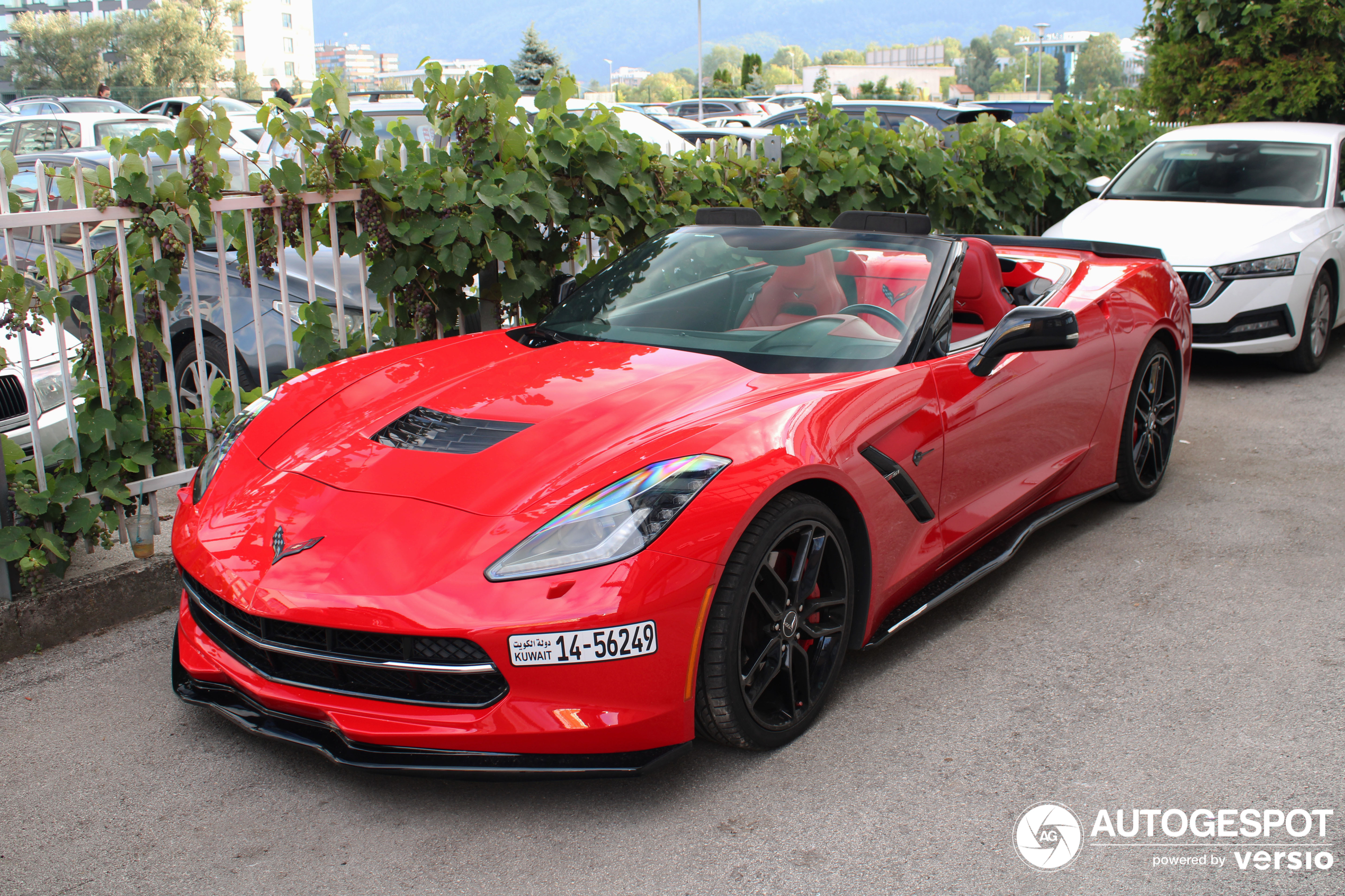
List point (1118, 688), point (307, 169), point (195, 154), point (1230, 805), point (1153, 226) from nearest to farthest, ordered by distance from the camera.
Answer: point (1230, 805) < point (1118, 688) < point (195, 154) < point (307, 169) < point (1153, 226)

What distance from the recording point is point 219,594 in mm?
2670

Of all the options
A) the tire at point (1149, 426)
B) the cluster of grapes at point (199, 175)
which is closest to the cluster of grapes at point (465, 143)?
the cluster of grapes at point (199, 175)

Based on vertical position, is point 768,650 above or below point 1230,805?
above

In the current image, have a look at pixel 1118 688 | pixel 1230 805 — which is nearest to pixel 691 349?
pixel 1118 688

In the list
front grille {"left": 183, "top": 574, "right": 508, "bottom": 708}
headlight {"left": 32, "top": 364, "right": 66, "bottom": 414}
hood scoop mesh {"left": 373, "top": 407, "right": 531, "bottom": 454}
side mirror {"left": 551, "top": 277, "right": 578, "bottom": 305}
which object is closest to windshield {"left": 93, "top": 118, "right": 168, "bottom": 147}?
headlight {"left": 32, "top": 364, "right": 66, "bottom": 414}

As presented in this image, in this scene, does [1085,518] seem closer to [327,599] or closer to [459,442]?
[459,442]

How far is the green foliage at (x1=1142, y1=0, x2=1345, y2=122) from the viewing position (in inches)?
425

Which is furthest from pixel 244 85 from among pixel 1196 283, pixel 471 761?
pixel 471 761

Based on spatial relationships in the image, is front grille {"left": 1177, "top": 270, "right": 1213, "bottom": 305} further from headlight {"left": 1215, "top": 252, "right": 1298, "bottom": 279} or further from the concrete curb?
the concrete curb

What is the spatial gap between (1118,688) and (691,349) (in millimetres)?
1662

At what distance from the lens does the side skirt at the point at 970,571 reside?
3.28 meters

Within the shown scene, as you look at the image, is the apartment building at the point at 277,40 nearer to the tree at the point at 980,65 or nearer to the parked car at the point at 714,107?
the parked car at the point at 714,107

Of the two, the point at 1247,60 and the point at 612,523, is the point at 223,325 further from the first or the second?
the point at 1247,60

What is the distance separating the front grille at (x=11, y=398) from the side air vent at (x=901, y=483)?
345cm
